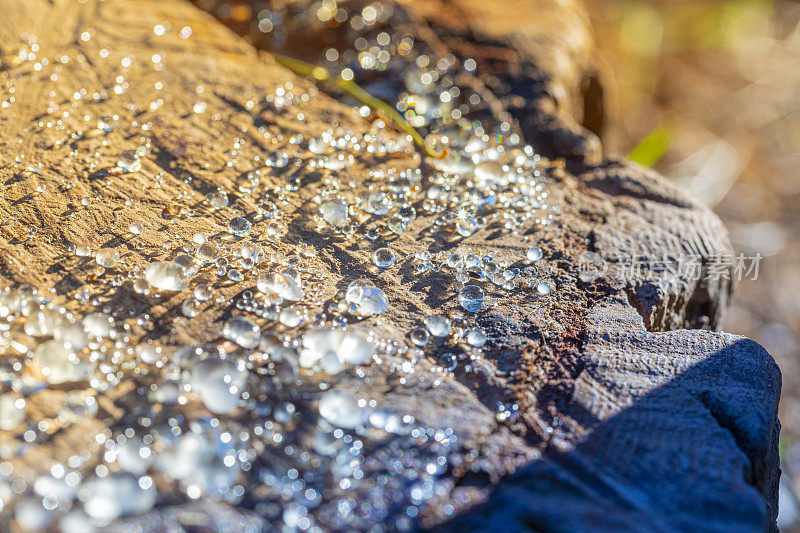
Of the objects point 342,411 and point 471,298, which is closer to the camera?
point 342,411

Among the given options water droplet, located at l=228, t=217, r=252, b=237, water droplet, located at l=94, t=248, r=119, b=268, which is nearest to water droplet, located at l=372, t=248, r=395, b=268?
water droplet, located at l=228, t=217, r=252, b=237

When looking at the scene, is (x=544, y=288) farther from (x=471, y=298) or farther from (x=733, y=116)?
(x=733, y=116)

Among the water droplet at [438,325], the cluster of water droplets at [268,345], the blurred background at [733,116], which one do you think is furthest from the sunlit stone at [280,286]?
the blurred background at [733,116]

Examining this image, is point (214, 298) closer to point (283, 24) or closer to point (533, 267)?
point (533, 267)

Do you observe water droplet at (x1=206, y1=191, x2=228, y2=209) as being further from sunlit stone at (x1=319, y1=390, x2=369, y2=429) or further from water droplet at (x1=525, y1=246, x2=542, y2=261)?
water droplet at (x1=525, y1=246, x2=542, y2=261)

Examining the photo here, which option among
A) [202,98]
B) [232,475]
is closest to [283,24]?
[202,98]

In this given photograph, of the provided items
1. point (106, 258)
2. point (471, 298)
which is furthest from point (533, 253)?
point (106, 258)
